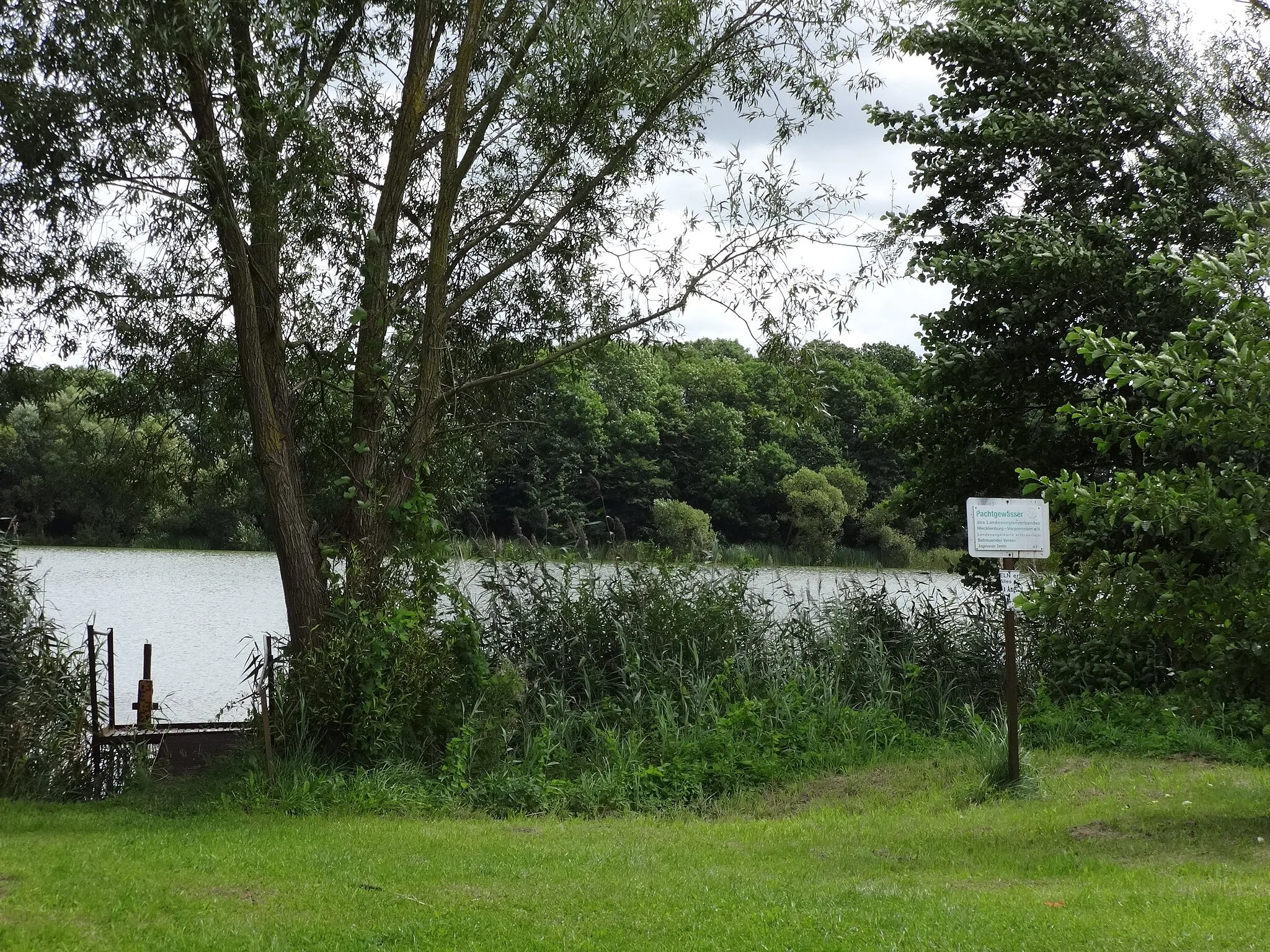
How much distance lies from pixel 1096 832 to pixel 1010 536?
2443 millimetres

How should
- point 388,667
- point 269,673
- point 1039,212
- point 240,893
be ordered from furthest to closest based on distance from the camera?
point 1039,212 < point 388,667 < point 269,673 < point 240,893

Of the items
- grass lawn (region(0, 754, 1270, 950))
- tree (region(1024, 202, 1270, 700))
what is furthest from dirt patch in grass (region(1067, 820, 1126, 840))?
tree (region(1024, 202, 1270, 700))

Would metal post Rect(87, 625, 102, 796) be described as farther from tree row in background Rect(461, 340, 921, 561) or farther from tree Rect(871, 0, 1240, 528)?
tree Rect(871, 0, 1240, 528)

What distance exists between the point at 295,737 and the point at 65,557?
79.1 feet

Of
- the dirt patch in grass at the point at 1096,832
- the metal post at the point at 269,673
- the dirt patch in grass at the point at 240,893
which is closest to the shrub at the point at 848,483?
the metal post at the point at 269,673

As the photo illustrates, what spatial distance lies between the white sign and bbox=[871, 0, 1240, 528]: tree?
4134 millimetres

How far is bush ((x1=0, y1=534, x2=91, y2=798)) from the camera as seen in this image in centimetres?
964

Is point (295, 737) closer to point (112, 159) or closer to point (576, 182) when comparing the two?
point (112, 159)

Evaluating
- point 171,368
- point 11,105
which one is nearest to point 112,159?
point 11,105

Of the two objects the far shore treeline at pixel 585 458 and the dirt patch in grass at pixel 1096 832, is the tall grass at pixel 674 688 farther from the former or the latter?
the dirt patch in grass at pixel 1096 832

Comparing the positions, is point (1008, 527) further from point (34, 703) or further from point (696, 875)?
point (34, 703)

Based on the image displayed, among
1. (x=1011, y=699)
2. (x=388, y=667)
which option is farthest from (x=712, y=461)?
(x=1011, y=699)

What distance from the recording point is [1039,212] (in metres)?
15.0

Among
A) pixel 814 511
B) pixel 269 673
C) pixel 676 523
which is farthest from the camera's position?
pixel 814 511
